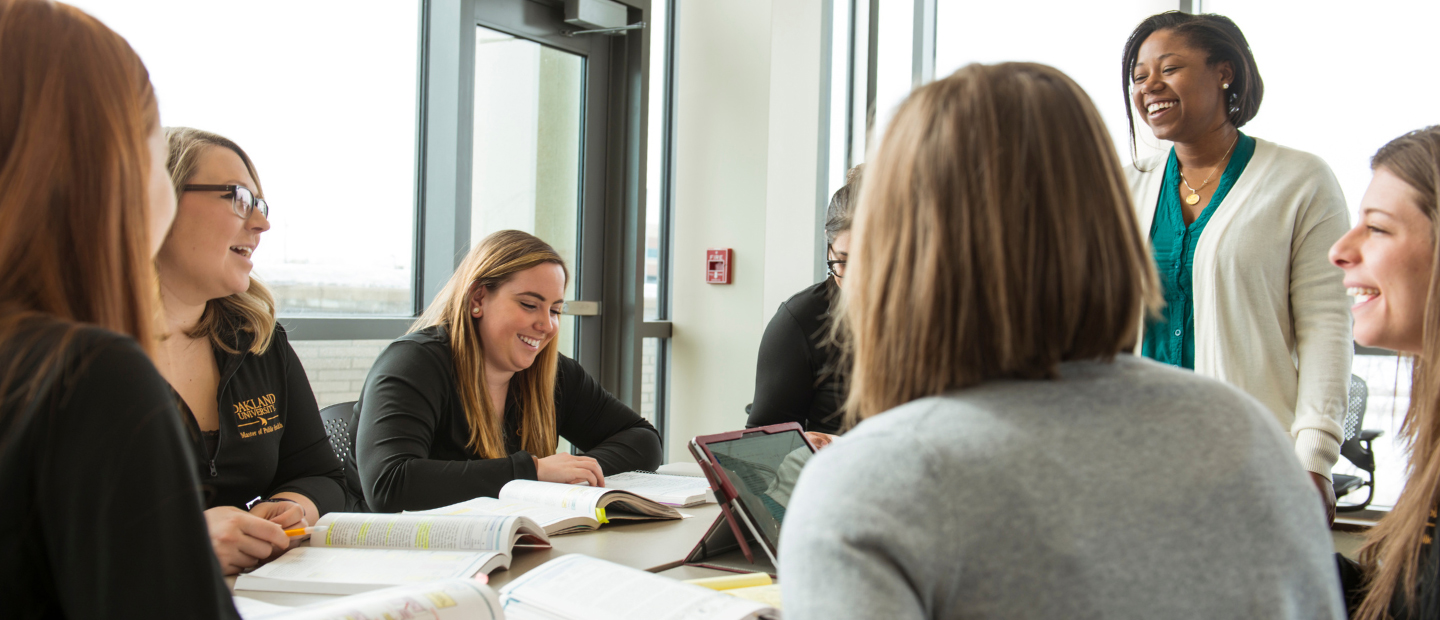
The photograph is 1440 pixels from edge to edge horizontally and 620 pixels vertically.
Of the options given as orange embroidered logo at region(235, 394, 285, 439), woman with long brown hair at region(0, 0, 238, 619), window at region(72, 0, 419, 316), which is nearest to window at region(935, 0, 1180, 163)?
window at region(72, 0, 419, 316)

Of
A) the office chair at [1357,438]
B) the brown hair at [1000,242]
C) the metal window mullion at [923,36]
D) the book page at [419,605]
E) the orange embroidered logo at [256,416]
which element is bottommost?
the office chair at [1357,438]

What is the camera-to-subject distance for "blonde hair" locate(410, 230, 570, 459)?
221 cm

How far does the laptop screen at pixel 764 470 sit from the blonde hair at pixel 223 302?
1069 millimetres

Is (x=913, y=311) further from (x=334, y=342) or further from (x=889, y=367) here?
(x=334, y=342)

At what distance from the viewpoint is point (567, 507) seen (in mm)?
1685

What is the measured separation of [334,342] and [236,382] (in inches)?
45.6

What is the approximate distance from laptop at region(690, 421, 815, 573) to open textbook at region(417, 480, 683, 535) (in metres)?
0.27

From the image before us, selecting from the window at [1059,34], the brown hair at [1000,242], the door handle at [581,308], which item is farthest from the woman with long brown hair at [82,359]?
the window at [1059,34]

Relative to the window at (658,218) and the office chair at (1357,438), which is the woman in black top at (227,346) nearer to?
the window at (658,218)

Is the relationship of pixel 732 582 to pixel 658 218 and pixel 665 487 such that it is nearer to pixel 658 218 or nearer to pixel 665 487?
pixel 665 487

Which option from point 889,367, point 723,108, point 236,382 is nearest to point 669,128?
point 723,108

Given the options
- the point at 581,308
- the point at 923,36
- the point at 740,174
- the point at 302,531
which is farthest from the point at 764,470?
the point at 923,36

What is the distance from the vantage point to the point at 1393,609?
105cm

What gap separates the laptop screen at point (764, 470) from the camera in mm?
1366
